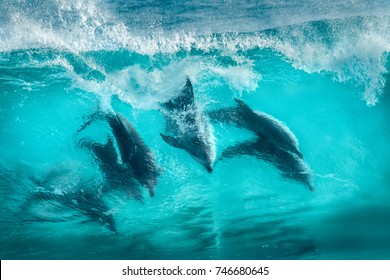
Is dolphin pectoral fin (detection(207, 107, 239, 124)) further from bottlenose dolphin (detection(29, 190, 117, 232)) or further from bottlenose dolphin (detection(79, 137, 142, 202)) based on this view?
bottlenose dolphin (detection(29, 190, 117, 232))

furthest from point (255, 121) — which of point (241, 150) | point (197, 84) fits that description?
point (197, 84)

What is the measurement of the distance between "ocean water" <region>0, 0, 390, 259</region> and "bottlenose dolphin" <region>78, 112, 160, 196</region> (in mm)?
62

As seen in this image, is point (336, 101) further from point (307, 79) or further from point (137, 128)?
point (137, 128)

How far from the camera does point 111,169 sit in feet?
13.4

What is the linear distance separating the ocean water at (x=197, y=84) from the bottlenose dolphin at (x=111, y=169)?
6 cm

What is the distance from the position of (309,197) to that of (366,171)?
70cm

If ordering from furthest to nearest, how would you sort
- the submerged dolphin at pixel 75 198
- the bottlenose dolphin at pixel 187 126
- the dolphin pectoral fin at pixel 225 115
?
the submerged dolphin at pixel 75 198
the dolphin pectoral fin at pixel 225 115
the bottlenose dolphin at pixel 187 126

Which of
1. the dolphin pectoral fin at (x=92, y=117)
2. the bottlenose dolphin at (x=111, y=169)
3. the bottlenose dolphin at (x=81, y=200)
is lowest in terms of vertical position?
the bottlenose dolphin at (x=81, y=200)

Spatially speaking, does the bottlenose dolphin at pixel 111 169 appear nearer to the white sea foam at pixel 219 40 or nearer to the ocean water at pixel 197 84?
the ocean water at pixel 197 84

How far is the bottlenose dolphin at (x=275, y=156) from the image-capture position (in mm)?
3951

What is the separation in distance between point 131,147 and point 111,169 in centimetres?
42

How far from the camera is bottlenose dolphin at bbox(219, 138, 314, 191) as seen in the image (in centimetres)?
395

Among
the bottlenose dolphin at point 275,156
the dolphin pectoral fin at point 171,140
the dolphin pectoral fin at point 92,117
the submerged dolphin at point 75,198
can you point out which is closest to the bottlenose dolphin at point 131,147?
the dolphin pectoral fin at point 92,117

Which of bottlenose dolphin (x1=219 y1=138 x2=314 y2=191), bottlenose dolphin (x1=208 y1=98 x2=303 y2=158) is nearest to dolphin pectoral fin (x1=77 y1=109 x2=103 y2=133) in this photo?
bottlenose dolphin (x1=208 y1=98 x2=303 y2=158)
